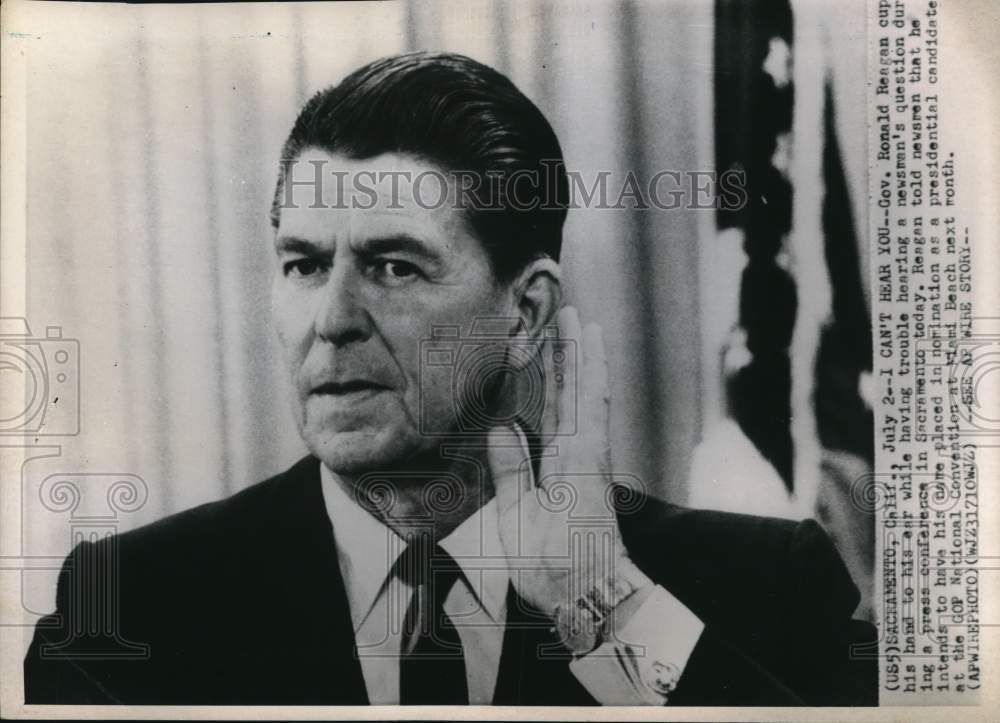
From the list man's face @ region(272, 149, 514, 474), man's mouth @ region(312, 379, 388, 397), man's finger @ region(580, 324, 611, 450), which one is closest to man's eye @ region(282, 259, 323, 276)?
man's face @ region(272, 149, 514, 474)

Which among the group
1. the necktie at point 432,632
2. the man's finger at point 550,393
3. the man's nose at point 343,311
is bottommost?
the necktie at point 432,632

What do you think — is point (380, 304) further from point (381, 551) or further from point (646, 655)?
point (646, 655)

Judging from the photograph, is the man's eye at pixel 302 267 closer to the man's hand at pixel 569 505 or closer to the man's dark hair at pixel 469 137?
the man's dark hair at pixel 469 137

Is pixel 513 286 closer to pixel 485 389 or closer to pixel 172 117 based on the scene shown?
pixel 485 389

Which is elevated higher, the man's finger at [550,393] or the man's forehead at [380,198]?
the man's forehead at [380,198]

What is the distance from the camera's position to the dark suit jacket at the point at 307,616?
1140 mm

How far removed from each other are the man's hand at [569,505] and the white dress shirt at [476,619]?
3 centimetres

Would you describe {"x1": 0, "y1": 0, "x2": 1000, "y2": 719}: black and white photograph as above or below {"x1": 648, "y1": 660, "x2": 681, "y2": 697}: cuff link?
above

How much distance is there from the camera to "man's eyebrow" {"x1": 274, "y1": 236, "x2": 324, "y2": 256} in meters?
1.16

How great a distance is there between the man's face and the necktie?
151 millimetres

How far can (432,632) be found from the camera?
1.15 metres

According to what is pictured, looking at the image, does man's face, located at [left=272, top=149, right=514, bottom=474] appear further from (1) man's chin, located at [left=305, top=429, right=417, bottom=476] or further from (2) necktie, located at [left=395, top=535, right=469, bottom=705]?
(2) necktie, located at [left=395, top=535, right=469, bottom=705]

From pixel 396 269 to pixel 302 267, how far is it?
0.14 metres

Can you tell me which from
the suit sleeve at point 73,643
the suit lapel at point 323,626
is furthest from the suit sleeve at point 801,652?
the suit sleeve at point 73,643
